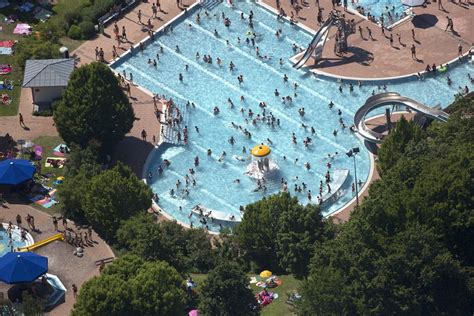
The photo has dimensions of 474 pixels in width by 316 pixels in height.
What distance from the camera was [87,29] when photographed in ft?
485

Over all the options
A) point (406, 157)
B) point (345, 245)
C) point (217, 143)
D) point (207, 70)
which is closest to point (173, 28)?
point (207, 70)

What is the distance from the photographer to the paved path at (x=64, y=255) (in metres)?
114

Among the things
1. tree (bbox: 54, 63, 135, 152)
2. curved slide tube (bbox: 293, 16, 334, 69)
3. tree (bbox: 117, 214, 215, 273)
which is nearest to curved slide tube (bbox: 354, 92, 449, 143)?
curved slide tube (bbox: 293, 16, 334, 69)

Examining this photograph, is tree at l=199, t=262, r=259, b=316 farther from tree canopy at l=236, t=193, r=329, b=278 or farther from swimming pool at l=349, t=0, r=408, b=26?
swimming pool at l=349, t=0, r=408, b=26

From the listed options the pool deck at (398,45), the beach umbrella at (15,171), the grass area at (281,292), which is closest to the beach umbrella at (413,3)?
the pool deck at (398,45)

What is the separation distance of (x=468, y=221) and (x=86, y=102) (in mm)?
35729

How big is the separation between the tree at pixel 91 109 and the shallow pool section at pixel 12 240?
12112mm

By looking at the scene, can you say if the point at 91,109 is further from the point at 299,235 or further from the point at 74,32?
the point at 299,235

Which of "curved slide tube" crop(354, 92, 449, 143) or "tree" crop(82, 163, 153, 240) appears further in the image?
"curved slide tube" crop(354, 92, 449, 143)

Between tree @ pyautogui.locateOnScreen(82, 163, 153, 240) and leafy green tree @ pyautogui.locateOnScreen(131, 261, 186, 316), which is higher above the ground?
leafy green tree @ pyautogui.locateOnScreen(131, 261, 186, 316)

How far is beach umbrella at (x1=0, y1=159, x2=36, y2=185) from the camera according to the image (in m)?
124

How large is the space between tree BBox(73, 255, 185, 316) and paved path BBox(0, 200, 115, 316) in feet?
22.7

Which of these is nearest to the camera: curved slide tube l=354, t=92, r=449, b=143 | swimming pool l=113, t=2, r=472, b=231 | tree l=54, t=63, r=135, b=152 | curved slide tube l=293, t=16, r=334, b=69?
tree l=54, t=63, r=135, b=152

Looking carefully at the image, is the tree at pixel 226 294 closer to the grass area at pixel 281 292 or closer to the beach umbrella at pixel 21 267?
the grass area at pixel 281 292
